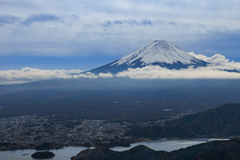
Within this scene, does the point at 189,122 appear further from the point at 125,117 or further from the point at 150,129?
the point at 125,117

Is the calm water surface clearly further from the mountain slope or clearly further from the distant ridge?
the mountain slope

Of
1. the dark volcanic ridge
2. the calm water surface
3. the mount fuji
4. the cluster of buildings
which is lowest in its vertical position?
the calm water surface

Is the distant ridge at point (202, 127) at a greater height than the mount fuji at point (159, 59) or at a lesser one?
lesser

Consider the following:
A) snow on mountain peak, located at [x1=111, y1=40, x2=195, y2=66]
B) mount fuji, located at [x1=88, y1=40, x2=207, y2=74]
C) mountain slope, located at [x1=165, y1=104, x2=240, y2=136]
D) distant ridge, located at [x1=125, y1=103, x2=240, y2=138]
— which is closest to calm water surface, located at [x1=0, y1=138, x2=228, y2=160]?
distant ridge, located at [x1=125, y1=103, x2=240, y2=138]

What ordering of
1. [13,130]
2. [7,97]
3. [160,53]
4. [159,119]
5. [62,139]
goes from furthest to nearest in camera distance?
1. [160,53]
2. [7,97]
3. [159,119]
4. [13,130]
5. [62,139]

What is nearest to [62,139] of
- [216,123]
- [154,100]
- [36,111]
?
[216,123]

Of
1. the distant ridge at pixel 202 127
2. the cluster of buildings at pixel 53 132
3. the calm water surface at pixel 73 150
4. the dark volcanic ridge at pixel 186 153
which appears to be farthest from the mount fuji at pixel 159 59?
the dark volcanic ridge at pixel 186 153

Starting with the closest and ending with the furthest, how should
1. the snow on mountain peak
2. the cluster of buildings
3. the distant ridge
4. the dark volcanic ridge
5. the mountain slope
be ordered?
the dark volcanic ridge → the cluster of buildings → the distant ridge → the mountain slope → the snow on mountain peak

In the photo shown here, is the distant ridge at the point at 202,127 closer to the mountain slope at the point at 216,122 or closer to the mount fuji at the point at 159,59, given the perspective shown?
the mountain slope at the point at 216,122
